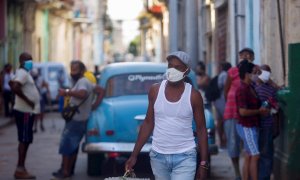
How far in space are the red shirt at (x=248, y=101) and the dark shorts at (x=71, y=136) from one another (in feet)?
10.6

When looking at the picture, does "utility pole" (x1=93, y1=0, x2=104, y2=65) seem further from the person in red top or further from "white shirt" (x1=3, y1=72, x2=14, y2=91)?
the person in red top

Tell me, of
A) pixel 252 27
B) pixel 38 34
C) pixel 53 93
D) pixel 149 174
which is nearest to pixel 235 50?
pixel 252 27

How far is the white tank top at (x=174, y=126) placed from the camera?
7.75 m

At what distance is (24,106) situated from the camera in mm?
13414

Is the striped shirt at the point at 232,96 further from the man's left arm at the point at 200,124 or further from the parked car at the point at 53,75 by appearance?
the parked car at the point at 53,75

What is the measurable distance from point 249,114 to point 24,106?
3.91 m

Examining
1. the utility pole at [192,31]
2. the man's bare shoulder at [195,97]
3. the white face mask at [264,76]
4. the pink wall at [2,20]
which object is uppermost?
the pink wall at [2,20]

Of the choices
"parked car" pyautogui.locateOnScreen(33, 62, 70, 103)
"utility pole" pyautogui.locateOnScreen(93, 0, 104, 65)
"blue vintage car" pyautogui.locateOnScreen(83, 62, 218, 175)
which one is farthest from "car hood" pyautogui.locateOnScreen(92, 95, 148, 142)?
"utility pole" pyautogui.locateOnScreen(93, 0, 104, 65)

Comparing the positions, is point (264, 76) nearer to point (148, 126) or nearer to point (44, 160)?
point (148, 126)

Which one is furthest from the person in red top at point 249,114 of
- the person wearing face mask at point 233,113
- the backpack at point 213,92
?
the backpack at point 213,92

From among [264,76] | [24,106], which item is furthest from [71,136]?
[264,76]

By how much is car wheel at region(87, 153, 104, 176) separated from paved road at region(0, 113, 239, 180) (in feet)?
0.35

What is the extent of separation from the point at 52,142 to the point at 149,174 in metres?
7.06

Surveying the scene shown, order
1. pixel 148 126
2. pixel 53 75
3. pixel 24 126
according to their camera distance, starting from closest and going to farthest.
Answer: pixel 148 126 < pixel 24 126 < pixel 53 75
